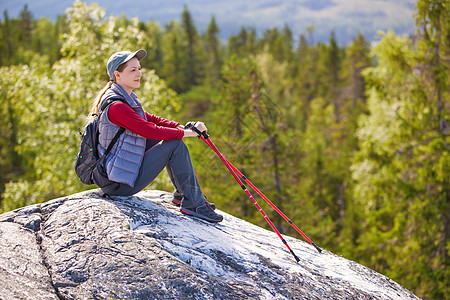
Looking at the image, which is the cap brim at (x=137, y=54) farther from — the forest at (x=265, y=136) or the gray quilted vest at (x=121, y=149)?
the forest at (x=265, y=136)

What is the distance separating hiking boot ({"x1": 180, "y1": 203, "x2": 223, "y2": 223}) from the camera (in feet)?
16.0

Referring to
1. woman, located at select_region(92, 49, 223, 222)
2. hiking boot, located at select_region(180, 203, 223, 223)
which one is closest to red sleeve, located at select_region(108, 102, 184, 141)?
woman, located at select_region(92, 49, 223, 222)

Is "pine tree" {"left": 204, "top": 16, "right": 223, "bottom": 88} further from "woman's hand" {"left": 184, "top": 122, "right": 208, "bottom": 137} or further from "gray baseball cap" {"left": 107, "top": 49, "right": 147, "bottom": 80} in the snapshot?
"gray baseball cap" {"left": 107, "top": 49, "right": 147, "bottom": 80}

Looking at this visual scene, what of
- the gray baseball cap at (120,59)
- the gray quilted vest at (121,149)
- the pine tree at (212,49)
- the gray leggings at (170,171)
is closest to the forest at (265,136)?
the gray leggings at (170,171)

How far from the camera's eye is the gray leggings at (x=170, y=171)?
14.8 ft

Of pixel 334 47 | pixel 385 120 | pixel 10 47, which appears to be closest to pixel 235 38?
pixel 334 47

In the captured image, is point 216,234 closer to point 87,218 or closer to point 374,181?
point 87,218

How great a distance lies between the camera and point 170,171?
15.9 ft

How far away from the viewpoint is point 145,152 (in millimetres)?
4566

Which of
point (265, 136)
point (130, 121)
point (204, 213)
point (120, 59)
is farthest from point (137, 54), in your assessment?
point (265, 136)

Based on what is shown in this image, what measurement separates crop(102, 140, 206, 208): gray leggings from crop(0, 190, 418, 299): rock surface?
0.17 m

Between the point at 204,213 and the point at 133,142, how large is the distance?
1323mm

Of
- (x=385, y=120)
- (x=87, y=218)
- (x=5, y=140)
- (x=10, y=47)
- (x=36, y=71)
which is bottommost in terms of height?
(x=5, y=140)

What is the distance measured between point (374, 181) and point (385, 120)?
624cm
